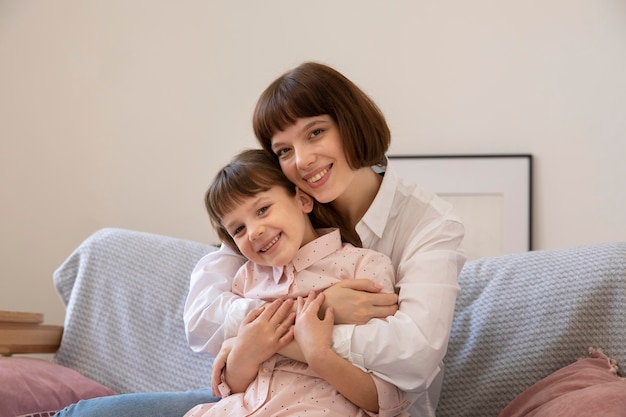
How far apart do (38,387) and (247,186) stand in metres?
0.75

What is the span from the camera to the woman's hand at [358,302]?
1.48 meters

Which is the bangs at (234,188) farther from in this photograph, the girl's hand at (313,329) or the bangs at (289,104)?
the girl's hand at (313,329)

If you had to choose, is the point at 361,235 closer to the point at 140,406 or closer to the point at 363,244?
the point at 363,244

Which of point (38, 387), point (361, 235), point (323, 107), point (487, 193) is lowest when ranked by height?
point (38, 387)

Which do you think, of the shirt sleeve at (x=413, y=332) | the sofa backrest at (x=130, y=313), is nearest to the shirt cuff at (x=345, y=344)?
the shirt sleeve at (x=413, y=332)

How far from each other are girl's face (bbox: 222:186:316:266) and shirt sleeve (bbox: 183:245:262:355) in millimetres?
110

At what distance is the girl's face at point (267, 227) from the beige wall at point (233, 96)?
4.04 feet

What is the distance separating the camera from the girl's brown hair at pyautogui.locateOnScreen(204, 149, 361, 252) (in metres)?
1.56

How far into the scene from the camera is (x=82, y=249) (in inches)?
89.7

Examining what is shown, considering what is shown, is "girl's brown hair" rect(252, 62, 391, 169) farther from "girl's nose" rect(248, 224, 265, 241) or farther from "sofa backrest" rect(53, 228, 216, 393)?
"sofa backrest" rect(53, 228, 216, 393)

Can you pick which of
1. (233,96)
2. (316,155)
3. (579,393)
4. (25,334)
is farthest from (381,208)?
(233,96)

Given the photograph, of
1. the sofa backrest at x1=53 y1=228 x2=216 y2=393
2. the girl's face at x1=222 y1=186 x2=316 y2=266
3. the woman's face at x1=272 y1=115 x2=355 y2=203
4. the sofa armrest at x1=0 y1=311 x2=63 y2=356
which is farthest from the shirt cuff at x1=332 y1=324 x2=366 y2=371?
the sofa armrest at x1=0 y1=311 x2=63 y2=356

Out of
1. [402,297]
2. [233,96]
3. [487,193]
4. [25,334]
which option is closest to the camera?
[402,297]

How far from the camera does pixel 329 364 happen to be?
4.65ft
